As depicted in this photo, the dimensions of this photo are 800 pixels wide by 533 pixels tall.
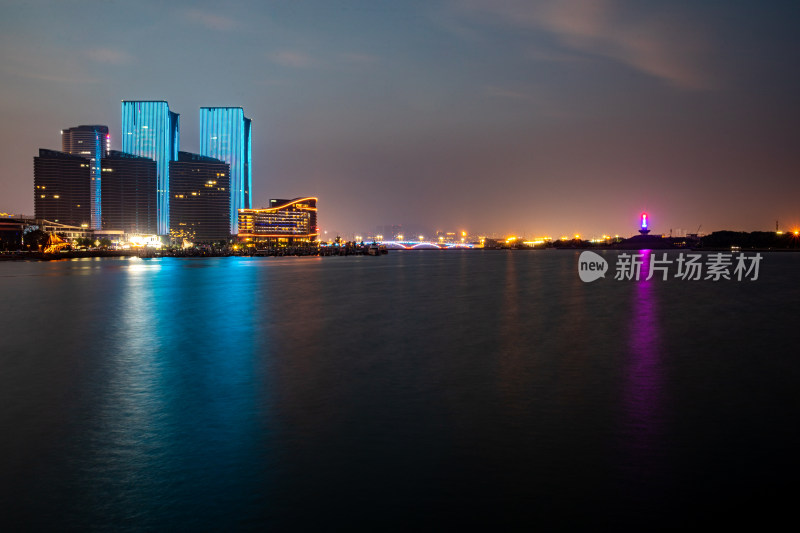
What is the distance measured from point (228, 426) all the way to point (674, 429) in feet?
25.8

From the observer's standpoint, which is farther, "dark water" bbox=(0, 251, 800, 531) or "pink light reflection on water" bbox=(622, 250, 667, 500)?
"pink light reflection on water" bbox=(622, 250, 667, 500)

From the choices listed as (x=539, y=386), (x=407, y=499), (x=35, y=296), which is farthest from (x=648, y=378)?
(x=35, y=296)

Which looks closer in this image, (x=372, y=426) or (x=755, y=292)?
(x=372, y=426)

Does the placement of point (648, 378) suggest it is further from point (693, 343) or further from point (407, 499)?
point (407, 499)

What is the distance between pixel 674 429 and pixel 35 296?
4165cm

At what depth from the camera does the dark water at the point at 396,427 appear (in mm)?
7062

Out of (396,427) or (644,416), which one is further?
(644,416)

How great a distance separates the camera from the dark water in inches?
278

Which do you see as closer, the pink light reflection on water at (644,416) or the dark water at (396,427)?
the dark water at (396,427)

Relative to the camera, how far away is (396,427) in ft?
33.7

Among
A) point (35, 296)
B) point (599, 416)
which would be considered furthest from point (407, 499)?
point (35, 296)

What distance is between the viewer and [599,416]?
11.0 meters

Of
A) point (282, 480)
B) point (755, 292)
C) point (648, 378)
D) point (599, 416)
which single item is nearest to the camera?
point (282, 480)

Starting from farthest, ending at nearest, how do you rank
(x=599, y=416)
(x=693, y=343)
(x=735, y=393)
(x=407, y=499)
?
(x=693, y=343) < (x=735, y=393) < (x=599, y=416) < (x=407, y=499)
